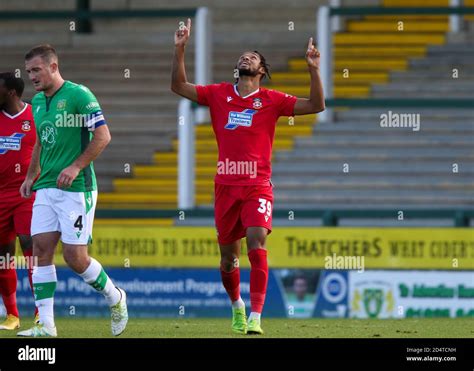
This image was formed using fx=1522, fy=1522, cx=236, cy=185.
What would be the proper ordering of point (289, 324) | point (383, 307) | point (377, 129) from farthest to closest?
1. point (377, 129)
2. point (383, 307)
3. point (289, 324)

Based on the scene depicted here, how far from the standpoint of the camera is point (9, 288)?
13156 mm

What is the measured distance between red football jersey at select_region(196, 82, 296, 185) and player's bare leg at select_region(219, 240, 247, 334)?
1.87 feet

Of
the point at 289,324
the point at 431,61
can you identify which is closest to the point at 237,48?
the point at 431,61

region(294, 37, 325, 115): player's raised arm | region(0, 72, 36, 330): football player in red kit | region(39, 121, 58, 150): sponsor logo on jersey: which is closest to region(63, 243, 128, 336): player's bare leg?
region(39, 121, 58, 150): sponsor logo on jersey

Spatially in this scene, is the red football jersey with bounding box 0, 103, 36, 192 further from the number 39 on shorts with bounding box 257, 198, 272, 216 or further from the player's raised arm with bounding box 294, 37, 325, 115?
the player's raised arm with bounding box 294, 37, 325, 115

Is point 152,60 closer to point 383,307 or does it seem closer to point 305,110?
point 383,307

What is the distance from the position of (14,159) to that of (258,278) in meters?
2.42

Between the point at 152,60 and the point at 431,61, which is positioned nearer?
the point at 431,61

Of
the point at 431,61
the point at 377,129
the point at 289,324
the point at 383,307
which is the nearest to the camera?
the point at 289,324

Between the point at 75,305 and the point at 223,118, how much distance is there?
5.66 metres

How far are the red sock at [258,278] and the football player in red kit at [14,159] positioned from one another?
2029 millimetres

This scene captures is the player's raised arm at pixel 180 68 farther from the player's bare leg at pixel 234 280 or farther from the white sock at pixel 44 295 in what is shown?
the white sock at pixel 44 295

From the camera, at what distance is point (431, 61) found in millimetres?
21797

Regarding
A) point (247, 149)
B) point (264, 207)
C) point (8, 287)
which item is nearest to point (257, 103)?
point (247, 149)
